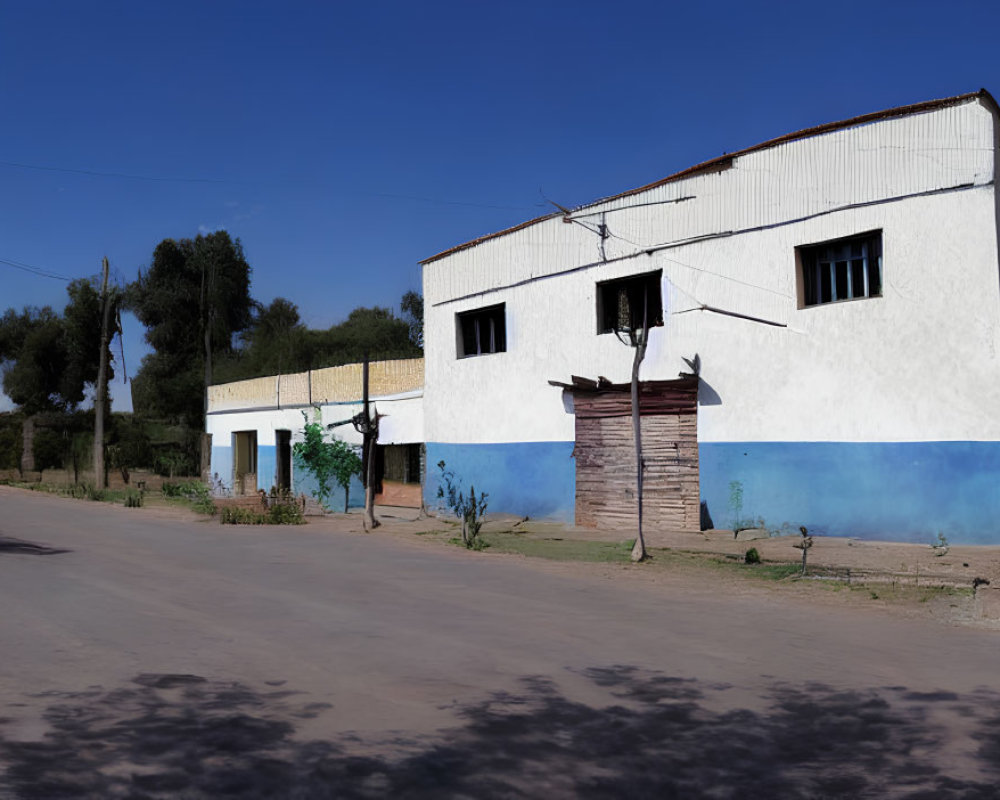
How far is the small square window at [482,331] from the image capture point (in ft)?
73.8

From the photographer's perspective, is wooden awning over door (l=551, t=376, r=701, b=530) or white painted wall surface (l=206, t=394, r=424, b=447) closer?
wooden awning over door (l=551, t=376, r=701, b=530)

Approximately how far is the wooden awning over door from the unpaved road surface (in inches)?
293

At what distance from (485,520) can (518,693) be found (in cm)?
1523

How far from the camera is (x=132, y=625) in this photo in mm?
8250

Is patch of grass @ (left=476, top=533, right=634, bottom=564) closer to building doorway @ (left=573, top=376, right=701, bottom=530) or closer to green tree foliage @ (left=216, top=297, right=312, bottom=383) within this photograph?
building doorway @ (left=573, top=376, right=701, bottom=530)

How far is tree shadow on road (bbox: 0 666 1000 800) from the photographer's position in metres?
4.21

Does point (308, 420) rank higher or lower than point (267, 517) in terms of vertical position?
higher

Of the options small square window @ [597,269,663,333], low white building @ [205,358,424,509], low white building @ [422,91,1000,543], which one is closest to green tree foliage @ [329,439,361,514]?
low white building @ [205,358,424,509]

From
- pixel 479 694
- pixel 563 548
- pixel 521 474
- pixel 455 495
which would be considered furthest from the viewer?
pixel 455 495

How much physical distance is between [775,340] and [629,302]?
12.1ft

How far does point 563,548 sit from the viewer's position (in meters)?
16.2

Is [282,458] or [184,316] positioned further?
[184,316]

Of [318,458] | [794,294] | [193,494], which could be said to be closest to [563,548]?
[794,294]

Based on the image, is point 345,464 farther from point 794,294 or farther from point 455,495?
point 794,294
